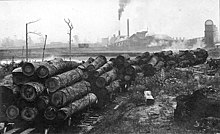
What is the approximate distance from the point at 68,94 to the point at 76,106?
2.00 ft

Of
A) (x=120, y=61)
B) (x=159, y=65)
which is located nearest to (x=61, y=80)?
(x=120, y=61)

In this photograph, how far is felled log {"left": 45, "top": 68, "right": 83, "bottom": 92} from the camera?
9.84 meters

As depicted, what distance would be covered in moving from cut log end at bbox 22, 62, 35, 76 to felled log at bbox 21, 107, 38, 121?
4.18ft

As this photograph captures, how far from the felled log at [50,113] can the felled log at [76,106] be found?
6.8 inches

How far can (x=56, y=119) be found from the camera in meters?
9.50

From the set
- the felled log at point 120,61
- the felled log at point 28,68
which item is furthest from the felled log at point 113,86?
the felled log at point 28,68

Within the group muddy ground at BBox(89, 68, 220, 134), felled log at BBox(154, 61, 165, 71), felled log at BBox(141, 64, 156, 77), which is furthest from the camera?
felled log at BBox(154, 61, 165, 71)

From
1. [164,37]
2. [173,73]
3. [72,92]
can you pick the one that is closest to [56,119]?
[72,92]

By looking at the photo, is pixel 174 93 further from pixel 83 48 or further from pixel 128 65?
pixel 83 48

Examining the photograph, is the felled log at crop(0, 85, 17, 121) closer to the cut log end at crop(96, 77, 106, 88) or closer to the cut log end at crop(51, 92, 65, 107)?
the cut log end at crop(51, 92, 65, 107)

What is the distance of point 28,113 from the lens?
30.8ft

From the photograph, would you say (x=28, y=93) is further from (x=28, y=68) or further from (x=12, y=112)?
(x=28, y=68)

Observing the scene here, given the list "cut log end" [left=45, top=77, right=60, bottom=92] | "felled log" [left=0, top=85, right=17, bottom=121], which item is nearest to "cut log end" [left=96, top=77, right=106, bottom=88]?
"cut log end" [left=45, top=77, right=60, bottom=92]

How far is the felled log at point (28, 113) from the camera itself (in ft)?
30.6
